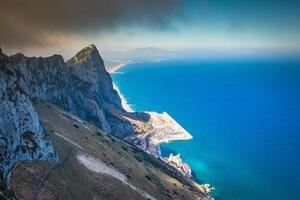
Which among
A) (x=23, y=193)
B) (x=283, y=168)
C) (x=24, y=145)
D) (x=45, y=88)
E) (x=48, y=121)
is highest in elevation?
(x=283, y=168)

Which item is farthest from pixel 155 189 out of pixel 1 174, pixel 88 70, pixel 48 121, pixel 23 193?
pixel 88 70

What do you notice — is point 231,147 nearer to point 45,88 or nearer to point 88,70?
point 88,70

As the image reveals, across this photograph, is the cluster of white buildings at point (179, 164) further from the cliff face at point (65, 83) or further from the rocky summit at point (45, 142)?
the rocky summit at point (45, 142)

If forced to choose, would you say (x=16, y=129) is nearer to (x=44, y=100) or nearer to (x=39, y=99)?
(x=39, y=99)

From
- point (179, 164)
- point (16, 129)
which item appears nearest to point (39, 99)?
point (179, 164)

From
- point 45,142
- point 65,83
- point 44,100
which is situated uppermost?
point 65,83

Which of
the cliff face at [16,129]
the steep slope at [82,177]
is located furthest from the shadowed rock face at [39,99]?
the steep slope at [82,177]
